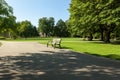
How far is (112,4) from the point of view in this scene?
1396 inches

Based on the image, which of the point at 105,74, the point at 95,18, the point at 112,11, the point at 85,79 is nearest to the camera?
the point at 85,79

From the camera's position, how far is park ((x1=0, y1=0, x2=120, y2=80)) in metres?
9.45

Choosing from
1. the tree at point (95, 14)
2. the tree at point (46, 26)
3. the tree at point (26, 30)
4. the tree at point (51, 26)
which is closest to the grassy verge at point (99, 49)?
the tree at point (95, 14)

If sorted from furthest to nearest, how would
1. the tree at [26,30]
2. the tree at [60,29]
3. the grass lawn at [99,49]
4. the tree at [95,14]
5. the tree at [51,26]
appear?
the tree at [51,26] < the tree at [60,29] < the tree at [26,30] < the tree at [95,14] < the grass lawn at [99,49]

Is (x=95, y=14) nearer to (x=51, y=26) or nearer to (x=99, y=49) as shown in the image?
(x=99, y=49)

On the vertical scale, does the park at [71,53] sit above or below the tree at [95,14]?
below

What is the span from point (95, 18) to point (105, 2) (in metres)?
3.51

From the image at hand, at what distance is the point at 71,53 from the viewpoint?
18.6 m

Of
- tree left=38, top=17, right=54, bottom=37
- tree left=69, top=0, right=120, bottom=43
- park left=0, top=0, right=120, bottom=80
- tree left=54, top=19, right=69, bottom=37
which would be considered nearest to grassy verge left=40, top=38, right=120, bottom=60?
park left=0, top=0, right=120, bottom=80

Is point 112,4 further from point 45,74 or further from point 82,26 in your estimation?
point 45,74

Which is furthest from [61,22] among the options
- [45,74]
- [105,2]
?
[45,74]

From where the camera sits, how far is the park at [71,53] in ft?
31.0

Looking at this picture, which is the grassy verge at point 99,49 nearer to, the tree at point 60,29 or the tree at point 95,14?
the tree at point 95,14

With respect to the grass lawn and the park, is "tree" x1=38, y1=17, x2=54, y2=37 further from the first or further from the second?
the grass lawn
